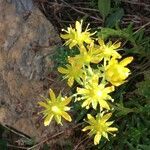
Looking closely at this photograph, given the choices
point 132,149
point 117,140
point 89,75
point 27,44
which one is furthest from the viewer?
point 27,44

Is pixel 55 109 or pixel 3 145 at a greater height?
pixel 3 145

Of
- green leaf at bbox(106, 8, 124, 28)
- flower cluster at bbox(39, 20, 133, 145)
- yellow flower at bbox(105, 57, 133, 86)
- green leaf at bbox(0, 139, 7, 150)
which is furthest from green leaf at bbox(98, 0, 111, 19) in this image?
green leaf at bbox(0, 139, 7, 150)

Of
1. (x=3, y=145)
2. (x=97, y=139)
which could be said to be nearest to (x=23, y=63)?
(x=3, y=145)

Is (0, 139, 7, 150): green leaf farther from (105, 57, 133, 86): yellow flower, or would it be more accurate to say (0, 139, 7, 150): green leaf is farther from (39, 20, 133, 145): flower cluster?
(105, 57, 133, 86): yellow flower

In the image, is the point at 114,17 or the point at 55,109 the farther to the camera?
the point at 114,17

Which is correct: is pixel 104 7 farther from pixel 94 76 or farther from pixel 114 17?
pixel 94 76

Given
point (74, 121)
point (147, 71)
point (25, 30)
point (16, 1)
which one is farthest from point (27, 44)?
point (147, 71)

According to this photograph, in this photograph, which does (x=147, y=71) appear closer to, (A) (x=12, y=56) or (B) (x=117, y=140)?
(B) (x=117, y=140)
